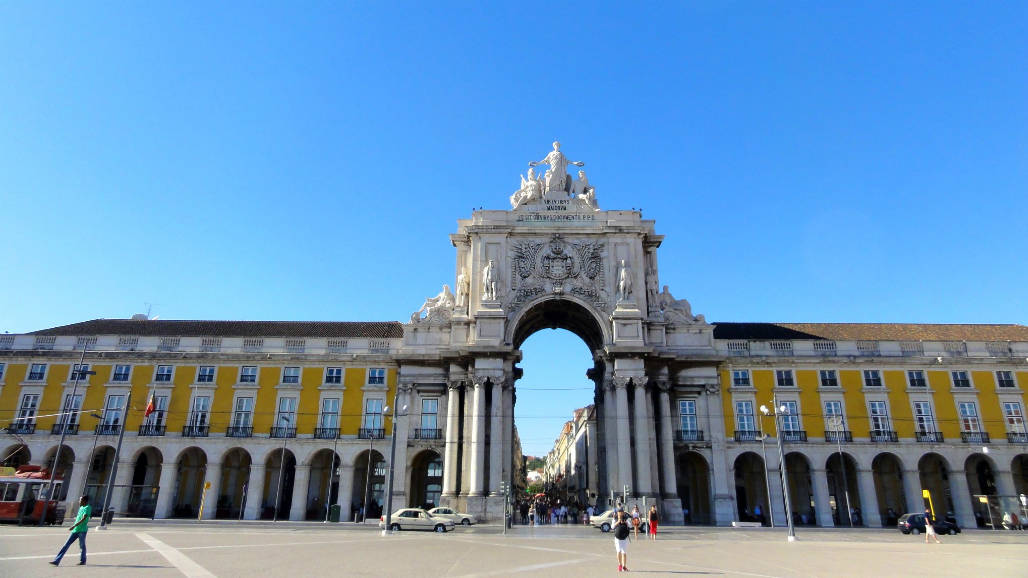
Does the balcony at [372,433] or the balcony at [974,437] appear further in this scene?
the balcony at [372,433]

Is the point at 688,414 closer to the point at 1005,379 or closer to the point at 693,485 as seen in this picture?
the point at 693,485

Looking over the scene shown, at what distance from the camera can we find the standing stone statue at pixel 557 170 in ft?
159

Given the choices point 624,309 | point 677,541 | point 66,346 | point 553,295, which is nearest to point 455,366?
point 553,295

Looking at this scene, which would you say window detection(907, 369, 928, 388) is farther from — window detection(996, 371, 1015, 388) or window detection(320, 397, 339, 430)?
window detection(320, 397, 339, 430)

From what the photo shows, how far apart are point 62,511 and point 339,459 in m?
16.8

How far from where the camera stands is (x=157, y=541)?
21641mm

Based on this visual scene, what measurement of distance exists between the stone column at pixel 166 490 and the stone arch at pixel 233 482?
117 inches

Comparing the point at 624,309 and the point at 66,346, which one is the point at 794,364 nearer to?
the point at 624,309

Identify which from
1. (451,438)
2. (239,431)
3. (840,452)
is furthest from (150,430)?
(840,452)

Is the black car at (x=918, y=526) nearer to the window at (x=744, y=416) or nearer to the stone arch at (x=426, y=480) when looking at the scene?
the window at (x=744, y=416)

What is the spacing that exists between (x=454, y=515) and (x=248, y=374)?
19.8 meters

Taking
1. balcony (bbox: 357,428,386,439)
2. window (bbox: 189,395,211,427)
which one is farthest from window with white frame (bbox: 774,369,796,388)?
window (bbox: 189,395,211,427)

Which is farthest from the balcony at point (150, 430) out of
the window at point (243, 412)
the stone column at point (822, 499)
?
the stone column at point (822, 499)

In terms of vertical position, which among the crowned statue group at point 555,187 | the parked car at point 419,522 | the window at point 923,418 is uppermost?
the crowned statue group at point 555,187
